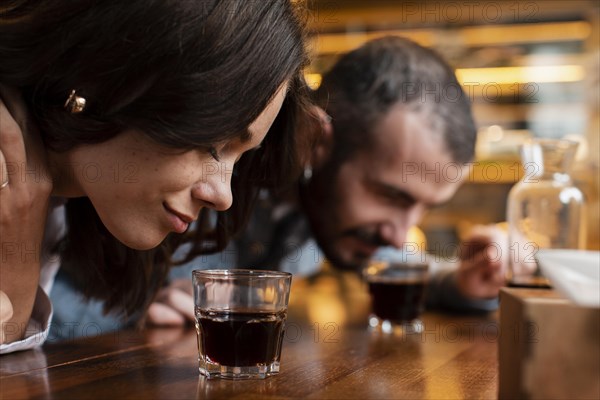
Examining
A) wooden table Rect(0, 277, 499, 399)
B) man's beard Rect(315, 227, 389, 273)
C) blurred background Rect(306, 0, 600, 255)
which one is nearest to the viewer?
wooden table Rect(0, 277, 499, 399)

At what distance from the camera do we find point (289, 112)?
1.18m

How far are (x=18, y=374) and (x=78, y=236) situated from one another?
0.45 metres

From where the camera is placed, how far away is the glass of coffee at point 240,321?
797mm

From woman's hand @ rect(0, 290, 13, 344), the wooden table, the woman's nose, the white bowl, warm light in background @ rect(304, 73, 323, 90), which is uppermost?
warm light in background @ rect(304, 73, 323, 90)

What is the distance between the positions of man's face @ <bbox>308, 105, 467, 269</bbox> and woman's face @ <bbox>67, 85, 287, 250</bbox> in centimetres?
98

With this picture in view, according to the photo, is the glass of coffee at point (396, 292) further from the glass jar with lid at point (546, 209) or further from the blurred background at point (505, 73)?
the blurred background at point (505, 73)

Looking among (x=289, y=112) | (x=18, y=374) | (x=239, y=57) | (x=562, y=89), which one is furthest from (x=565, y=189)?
(x=562, y=89)

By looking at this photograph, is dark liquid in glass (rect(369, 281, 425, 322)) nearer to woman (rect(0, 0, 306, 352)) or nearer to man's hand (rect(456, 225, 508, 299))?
man's hand (rect(456, 225, 508, 299))

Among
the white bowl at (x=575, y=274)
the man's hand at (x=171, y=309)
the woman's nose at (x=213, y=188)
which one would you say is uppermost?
the woman's nose at (x=213, y=188)

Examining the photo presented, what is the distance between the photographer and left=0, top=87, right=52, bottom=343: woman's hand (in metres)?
0.92

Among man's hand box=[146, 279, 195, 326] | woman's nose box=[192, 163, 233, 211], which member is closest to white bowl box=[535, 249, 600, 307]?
woman's nose box=[192, 163, 233, 211]

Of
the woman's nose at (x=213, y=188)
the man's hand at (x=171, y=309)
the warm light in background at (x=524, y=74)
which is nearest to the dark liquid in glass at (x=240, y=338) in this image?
the woman's nose at (x=213, y=188)

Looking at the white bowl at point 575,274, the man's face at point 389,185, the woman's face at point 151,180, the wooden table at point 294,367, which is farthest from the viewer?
the man's face at point 389,185

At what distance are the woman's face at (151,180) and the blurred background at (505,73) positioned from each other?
10.8 feet
